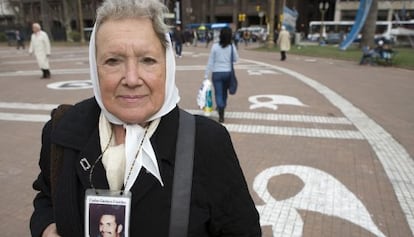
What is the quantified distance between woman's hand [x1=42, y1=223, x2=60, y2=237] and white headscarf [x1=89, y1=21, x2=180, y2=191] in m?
0.39

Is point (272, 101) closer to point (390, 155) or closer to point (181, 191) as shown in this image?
point (390, 155)

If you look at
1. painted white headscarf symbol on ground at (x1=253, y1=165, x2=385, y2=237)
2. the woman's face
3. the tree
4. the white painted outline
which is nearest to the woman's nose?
the woman's face

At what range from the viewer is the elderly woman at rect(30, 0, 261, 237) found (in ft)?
4.34

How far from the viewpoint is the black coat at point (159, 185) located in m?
1.33

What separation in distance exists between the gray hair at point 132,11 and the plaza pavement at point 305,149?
2.58 meters

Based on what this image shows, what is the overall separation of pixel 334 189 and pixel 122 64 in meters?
3.54

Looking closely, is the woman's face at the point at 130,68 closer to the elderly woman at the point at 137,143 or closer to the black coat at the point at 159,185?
the elderly woman at the point at 137,143

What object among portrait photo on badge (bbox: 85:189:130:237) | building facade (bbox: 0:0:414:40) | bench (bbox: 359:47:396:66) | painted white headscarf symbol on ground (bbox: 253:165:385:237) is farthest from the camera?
building facade (bbox: 0:0:414:40)

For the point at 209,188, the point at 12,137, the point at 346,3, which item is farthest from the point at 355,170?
the point at 346,3

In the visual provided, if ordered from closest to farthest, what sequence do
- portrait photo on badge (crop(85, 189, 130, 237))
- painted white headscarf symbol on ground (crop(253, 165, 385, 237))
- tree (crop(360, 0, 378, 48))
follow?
portrait photo on badge (crop(85, 189, 130, 237)) < painted white headscarf symbol on ground (crop(253, 165, 385, 237)) < tree (crop(360, 0, 378, 48))

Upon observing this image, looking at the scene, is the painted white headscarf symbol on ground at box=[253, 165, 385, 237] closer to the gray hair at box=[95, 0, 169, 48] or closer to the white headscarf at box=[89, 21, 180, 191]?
the white headscarf at box=[89, 21, 180, 191]

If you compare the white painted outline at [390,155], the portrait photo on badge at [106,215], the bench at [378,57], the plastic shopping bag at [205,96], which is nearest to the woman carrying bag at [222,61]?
the plastic shopping bag at [205,96]

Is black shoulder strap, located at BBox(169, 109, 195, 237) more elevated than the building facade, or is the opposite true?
the building facade

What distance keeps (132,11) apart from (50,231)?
3.02ft
